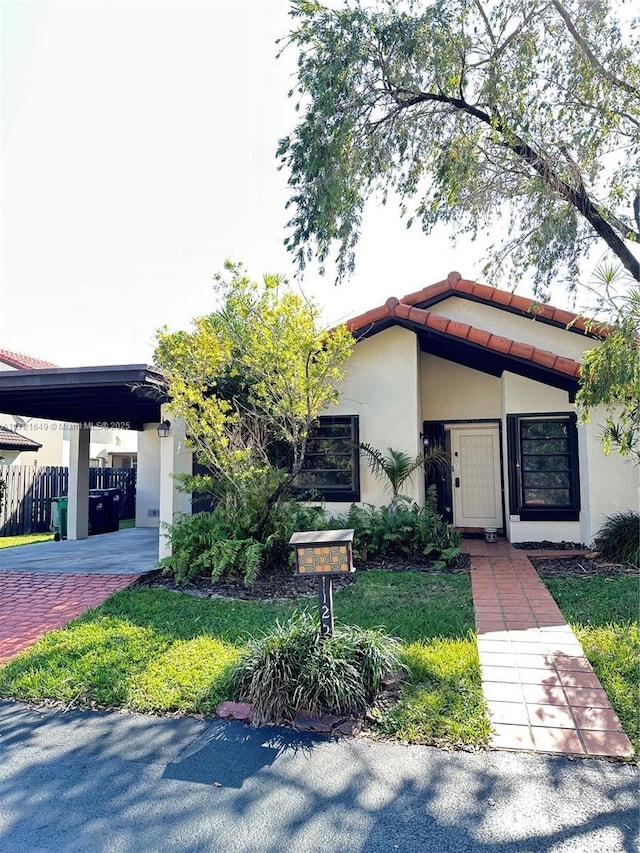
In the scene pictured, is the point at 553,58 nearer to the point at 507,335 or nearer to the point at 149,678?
the point at 507,335

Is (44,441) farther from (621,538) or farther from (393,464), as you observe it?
(621,538)

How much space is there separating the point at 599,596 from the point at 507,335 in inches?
256

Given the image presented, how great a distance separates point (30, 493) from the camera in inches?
629

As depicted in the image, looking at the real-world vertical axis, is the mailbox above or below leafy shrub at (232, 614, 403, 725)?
above

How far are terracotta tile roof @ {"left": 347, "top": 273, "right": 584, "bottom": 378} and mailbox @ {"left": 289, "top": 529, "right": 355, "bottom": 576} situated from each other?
6054 millimetres

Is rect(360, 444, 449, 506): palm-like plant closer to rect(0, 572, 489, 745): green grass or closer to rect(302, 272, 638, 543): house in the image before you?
rect(302, 272, 638, 543): house

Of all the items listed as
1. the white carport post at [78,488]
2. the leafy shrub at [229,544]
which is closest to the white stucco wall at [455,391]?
the leafy shrub at [229,544]

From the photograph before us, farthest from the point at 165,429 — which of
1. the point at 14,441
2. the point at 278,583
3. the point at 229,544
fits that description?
the point at 14,441

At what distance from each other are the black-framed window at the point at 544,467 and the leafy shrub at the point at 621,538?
42.5 inches

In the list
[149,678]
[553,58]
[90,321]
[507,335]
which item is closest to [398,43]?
[553,58]

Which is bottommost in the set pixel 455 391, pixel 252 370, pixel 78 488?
pixel 78 488

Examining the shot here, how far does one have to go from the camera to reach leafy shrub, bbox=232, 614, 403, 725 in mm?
4043

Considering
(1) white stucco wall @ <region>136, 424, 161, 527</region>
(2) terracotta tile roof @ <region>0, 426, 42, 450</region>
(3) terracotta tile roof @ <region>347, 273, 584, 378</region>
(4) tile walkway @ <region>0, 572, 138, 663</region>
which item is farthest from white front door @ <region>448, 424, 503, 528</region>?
(2) terracotta tile roof @ <region>0, 426, 42, 450</region>

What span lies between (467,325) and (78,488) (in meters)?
10.4
